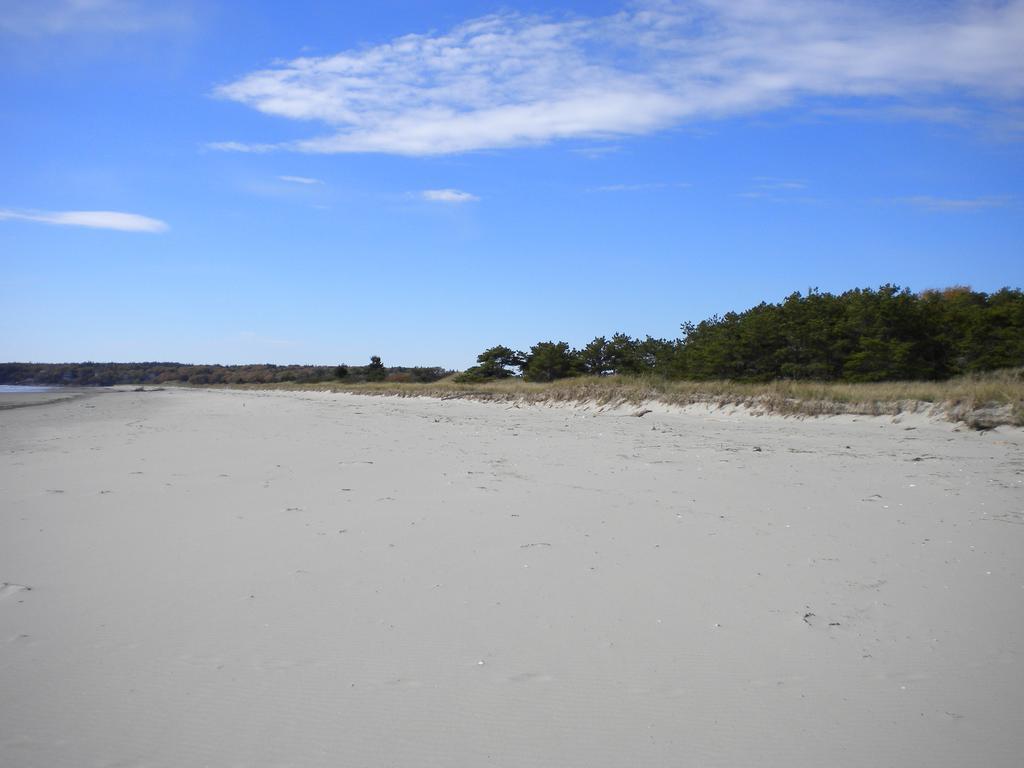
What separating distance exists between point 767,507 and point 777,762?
3721 millimetres

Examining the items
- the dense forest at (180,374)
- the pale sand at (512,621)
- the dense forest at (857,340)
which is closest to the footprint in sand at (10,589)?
the pale sand at (512,621)

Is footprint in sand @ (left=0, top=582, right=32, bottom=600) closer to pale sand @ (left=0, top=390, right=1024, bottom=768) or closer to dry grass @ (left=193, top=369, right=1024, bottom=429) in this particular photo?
pale sand @ (left=0, top=390, right=1024, bottom=768)

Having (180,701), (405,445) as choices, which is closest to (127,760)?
(180,701)

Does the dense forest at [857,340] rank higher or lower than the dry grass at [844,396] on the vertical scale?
higher

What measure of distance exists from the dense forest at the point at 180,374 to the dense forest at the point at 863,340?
145 ft

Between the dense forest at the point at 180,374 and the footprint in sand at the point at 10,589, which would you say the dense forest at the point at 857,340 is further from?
the dense forest at the point at 180,374

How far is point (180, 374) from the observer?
10412cm

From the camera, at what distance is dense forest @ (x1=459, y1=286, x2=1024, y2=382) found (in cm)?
2230

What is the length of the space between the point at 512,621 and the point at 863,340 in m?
22.7

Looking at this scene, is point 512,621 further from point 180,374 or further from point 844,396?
point 180,374

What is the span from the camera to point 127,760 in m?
2.29

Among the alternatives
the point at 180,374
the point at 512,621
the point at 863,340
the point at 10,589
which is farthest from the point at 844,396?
the point at 180,374

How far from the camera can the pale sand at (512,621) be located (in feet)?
7.95

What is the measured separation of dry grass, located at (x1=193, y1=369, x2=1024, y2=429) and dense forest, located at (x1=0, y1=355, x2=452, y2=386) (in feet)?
Result: 153
